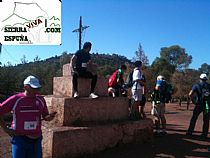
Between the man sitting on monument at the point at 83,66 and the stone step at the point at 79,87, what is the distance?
0.15 metres

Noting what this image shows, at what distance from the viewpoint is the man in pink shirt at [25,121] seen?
4.43 meters

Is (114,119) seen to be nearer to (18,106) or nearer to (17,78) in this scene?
(18,106)

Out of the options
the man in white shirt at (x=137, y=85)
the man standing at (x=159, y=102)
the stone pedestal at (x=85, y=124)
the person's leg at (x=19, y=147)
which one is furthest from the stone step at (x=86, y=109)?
the person's leg at (x=19, y=147)

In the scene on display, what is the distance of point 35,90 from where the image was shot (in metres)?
4.50

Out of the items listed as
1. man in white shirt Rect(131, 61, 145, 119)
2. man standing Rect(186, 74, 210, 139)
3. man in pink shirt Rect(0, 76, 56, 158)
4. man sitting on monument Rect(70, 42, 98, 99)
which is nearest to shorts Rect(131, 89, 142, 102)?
man in white shirt Rect(131, 61, 145, 119)

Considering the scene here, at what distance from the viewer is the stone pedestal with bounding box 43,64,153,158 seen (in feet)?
20.8

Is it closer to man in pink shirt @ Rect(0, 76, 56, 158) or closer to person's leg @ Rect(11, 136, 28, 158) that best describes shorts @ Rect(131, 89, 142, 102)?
man in pink shirt @ Rect(0, 76, 56, 158)

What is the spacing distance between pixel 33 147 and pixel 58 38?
8.19 ft

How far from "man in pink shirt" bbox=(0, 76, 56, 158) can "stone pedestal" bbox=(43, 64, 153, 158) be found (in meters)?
1.69

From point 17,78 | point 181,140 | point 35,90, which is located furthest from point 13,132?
point 17,78

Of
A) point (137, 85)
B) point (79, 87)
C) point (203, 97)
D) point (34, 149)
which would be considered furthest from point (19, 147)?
point (203, 97)

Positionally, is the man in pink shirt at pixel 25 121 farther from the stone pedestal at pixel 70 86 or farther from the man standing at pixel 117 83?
the man standing at pixel 117 83

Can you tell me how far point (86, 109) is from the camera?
719cm

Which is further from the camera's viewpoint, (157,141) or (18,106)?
(157,141)
